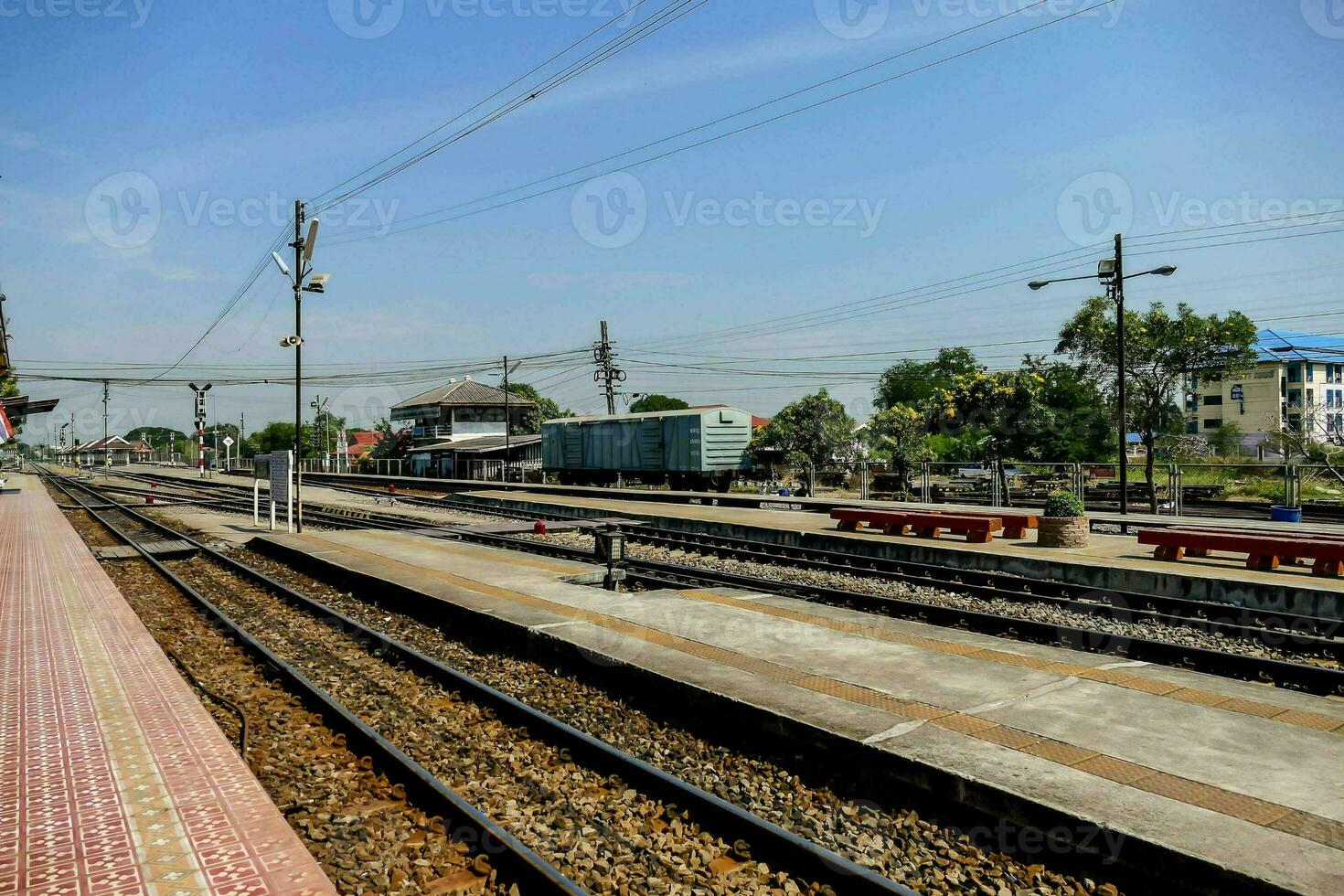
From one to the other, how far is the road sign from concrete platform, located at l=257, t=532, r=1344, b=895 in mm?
13650

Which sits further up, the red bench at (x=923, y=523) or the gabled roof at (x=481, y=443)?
the gabled roof at (x=481, y=443)

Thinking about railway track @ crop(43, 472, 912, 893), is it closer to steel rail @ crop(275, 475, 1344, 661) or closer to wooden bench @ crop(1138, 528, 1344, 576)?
steel rail @ crop(275, 475, 1344, 661)

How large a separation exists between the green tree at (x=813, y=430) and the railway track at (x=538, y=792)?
3300 cm

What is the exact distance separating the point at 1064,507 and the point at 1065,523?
1.01ft

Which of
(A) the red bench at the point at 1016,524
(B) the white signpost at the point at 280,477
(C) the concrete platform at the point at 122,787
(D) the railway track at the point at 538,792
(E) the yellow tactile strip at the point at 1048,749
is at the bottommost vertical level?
(D) the railway track at the point at 538,792

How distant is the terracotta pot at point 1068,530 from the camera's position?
50.0 feet

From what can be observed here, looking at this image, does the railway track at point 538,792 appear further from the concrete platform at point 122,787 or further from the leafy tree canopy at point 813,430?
the leafy tree canopy at point 813,430

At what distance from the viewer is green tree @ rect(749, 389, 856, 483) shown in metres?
41.3

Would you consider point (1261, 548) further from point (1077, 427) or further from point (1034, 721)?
point (1077, 427)

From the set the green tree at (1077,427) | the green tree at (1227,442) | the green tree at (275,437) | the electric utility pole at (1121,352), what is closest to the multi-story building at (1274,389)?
the green tree at (1227,442)

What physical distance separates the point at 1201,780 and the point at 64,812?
6.29 meters

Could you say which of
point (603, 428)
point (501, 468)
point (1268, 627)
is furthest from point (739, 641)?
point (501, 468)

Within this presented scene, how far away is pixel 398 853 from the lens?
464 cm

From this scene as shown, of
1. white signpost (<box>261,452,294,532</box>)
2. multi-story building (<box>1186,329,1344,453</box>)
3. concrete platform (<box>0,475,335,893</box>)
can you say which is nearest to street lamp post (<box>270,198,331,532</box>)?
white signpost (<box>261,452,294,532</box>)
